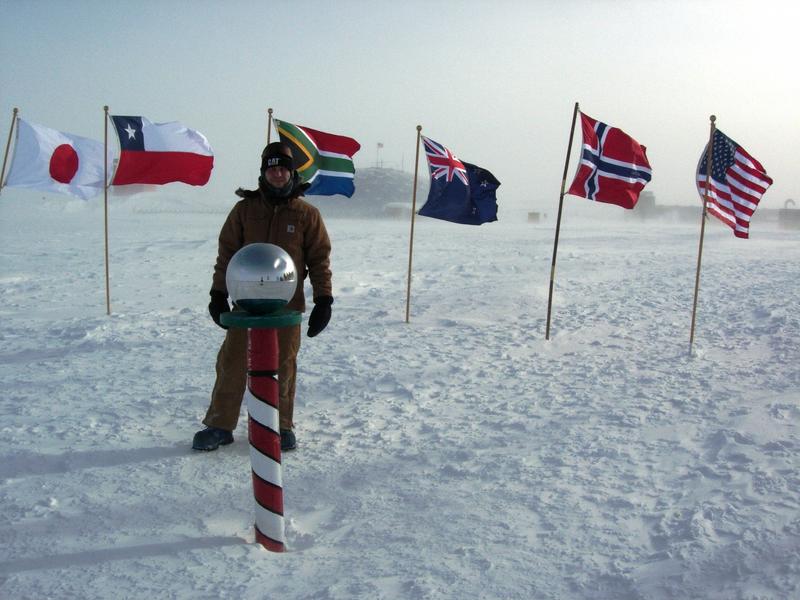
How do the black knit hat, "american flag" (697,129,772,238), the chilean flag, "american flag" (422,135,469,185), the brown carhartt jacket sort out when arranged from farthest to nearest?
"american flag" (422,135,469,185), the chilean flag, "american flag" (697,129,772,238), the brown carhartt jacket, the black knit hat

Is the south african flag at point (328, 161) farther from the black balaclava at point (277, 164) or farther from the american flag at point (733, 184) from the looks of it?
the american flag at point (733, 184)

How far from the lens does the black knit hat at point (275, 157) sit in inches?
146

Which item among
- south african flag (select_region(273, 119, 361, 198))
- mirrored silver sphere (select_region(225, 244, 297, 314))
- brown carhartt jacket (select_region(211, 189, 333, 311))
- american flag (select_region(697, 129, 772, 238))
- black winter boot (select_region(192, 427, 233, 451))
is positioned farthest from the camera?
south african flag (select_region(273, 119, 361, 198))

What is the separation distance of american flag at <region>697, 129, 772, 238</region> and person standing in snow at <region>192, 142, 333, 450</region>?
15.7 feet

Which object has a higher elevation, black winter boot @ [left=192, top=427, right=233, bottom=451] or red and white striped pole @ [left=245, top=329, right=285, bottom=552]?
red and white striped pole @ [left=245, top=329, right=285, bottom=552]

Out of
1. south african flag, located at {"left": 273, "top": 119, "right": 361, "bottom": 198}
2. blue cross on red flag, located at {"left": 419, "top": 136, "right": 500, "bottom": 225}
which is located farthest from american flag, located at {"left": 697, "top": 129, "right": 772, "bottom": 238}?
south african flag, located at {"left": 273, "top": 119, "right": 361, "bottom": 198}

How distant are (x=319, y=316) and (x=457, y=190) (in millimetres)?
4556

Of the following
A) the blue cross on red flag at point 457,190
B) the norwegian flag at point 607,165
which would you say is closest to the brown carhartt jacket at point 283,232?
the norwegian flag at point 607,165

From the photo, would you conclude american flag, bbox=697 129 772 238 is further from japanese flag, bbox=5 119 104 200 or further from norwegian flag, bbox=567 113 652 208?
japanese flag, bbox=5 119 104 200

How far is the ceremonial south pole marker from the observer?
2615 millimetres

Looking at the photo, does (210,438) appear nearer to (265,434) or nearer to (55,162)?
(265,434)

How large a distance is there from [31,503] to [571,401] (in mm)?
3626

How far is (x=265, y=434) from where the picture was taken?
2.94m

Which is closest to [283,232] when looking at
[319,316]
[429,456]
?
[319,316]
